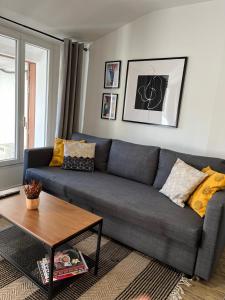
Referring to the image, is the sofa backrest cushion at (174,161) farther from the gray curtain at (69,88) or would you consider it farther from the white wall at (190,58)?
the gray curtain at (69,88)

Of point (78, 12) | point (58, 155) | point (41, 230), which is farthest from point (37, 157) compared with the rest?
point (78, 12)

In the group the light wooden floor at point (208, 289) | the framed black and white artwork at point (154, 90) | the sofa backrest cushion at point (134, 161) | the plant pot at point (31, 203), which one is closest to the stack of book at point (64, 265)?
the plant pot at point (31, 203)

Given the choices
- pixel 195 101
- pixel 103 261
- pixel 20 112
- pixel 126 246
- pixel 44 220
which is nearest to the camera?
pixel 44 220

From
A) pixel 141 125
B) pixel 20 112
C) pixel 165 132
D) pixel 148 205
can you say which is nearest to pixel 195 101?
pixel 165 132

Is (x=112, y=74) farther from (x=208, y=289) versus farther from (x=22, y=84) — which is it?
(x=208, y=289)

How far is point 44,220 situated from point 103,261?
64 cm

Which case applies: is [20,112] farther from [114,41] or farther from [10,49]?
[114,41]

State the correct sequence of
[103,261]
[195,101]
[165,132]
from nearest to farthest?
Answer: [103,261], [195,101], [165,132]

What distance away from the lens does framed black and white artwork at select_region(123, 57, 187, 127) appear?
2650 mm

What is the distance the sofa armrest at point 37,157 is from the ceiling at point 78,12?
5.10 ft

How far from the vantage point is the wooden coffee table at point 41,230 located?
141cm

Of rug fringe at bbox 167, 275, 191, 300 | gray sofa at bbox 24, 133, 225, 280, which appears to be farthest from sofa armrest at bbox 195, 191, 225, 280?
rug fringe at bbox 167, 275, 191, 300

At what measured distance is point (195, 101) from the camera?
8.39 ft

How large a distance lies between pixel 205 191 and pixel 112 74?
208 centimetres
